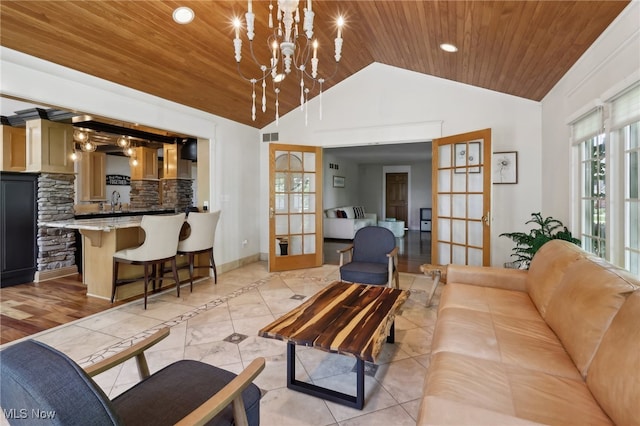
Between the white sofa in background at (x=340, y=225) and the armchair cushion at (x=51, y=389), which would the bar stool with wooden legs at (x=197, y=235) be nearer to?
the armchair cushion at (x=51, y=389)

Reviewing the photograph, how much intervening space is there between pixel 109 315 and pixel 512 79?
499 centimetres

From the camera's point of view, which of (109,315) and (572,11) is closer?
(572,11)

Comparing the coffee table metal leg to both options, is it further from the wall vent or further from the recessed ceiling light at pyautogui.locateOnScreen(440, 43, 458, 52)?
the wall vent

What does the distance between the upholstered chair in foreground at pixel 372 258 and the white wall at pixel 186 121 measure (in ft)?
7.67

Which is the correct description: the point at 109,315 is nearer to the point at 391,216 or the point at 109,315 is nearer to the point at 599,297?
the point at 599,297

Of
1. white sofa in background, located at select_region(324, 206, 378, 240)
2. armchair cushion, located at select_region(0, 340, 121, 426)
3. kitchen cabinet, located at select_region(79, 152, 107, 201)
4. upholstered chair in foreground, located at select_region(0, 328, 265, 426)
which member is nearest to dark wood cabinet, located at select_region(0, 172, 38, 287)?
kitchen cabinet, located at select_region(79, 152, 107, 201)

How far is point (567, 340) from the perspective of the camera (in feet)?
5.20

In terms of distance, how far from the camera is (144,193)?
7.14 m

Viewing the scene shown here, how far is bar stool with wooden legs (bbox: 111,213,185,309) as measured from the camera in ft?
11.2

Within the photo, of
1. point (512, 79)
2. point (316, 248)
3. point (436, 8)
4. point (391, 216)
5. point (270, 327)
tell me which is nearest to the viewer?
point (270, 327)

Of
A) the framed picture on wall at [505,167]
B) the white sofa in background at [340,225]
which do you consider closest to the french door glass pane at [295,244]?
the white sofa in background at [340,225]

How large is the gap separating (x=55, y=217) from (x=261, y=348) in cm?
402

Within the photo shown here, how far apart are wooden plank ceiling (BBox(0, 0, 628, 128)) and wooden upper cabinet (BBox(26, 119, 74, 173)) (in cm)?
188

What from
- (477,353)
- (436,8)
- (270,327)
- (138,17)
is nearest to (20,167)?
(138,17)
